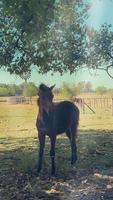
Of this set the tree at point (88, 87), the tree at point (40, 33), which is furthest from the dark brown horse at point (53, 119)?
the tree at point (40, 33)

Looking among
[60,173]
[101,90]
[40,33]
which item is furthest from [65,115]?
[101,90]

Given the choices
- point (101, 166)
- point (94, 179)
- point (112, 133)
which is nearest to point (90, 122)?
point (112, 133)

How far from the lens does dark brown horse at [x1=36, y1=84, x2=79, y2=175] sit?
8.98 meters

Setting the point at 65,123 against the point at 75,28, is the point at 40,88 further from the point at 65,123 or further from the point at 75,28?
the point at 75,28

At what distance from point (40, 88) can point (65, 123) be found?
174 centimetres

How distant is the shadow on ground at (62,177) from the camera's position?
8297 mm

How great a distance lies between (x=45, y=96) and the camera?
29.2 feet

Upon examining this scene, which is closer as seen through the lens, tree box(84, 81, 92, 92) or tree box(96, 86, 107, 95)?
tree box(84, 81, 92, 92)

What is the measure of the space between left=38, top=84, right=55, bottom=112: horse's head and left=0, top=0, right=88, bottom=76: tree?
2.82 meters

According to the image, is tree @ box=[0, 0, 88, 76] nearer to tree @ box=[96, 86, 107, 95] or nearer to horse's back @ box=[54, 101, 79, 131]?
tree @ box=[96, 86, 107, 95]

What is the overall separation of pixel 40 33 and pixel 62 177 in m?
3.93

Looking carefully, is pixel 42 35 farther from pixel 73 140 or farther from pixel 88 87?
pixel 73 140

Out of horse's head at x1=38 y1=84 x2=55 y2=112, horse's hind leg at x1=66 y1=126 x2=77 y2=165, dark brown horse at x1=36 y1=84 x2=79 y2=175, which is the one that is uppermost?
horse's head at x1=38 y1=84 x2=55 y2=112

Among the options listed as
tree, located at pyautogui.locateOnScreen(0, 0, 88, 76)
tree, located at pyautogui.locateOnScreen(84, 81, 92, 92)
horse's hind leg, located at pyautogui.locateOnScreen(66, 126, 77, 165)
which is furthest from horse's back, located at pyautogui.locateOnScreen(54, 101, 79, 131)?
tree, located at pyautogui.locateOnScreen(0, 0, 88, 76)
